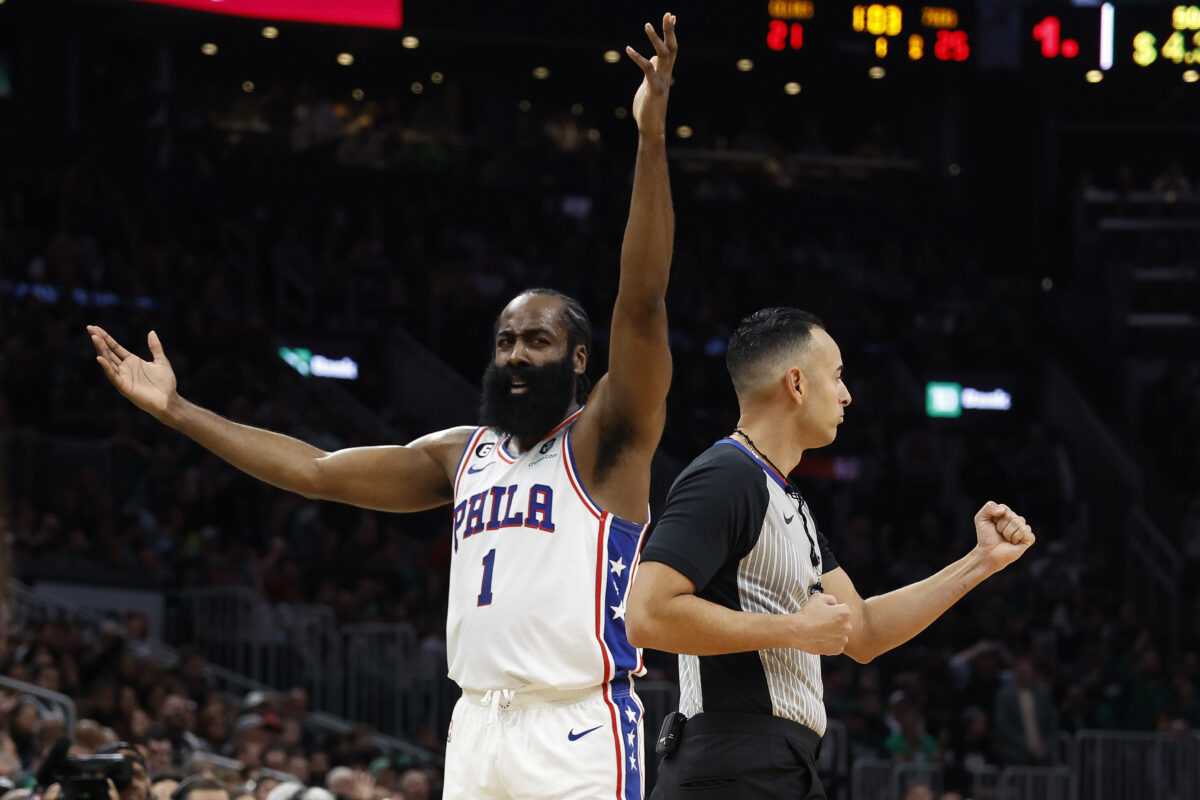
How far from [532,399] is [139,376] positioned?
3.92ft

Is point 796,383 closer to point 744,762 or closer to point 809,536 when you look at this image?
point 809,536

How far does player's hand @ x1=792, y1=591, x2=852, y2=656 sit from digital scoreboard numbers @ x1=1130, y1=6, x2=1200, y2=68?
16.5 m

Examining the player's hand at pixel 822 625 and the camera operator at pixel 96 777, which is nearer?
the player's hand at pixel 822 625

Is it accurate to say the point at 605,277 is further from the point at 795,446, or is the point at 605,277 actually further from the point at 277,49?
the point at 795,446

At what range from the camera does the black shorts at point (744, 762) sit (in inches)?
145

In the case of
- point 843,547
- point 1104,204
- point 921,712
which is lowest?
point 921,712

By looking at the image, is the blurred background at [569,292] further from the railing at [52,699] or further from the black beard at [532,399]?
the black beard at [532,399]

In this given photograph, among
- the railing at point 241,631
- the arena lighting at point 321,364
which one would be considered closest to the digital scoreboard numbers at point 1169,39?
the arena lighting at point 321,364

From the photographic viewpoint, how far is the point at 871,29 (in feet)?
62.7

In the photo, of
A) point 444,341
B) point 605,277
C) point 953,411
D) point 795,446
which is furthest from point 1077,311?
point 795,446

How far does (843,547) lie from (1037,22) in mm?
6683

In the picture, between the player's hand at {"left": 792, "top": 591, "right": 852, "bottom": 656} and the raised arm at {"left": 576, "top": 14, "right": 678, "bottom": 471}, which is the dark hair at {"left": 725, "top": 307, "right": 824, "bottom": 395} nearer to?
the raised arm at {"left": 576, "top": 14, "right": 678, "bottom": 471}

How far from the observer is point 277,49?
76.4ft

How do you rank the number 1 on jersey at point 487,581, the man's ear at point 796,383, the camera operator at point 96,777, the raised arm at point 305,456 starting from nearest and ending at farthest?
the man's ear at point 796,383 < the number 1 on jersey at point 487,581 < the raised arm at point 305,456 < the camera operator at point 96,777
